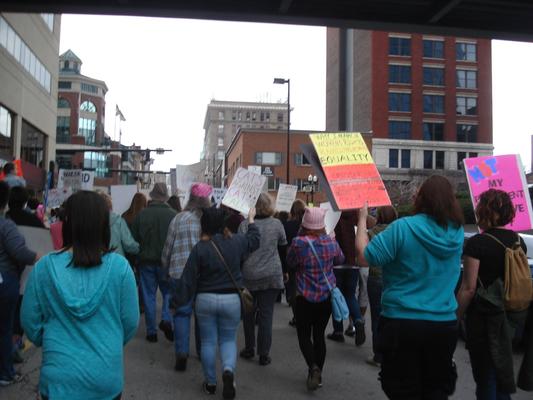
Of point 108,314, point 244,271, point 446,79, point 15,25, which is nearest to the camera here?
point 108,314

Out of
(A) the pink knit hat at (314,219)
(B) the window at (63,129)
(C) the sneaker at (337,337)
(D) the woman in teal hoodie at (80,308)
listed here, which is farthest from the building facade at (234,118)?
(D) the woman in teal hoodie at (80,308)

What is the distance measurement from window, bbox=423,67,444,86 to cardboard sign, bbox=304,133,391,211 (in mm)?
69725

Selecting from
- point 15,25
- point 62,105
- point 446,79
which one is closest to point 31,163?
point 15,25

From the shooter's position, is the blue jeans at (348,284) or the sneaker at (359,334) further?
the blue jeans at (348,284)

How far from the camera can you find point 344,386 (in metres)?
5.60

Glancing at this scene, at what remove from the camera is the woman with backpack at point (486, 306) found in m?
3.78

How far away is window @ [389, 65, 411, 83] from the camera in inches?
2736

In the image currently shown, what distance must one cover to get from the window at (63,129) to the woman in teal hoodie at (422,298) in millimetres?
90365

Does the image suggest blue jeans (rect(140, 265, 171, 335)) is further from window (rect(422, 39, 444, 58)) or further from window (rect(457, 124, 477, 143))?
window (rect(457, 124, 477, 143))

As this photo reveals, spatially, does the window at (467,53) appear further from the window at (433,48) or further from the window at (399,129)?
the window at (399,129)

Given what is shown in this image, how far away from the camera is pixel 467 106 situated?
70.9m

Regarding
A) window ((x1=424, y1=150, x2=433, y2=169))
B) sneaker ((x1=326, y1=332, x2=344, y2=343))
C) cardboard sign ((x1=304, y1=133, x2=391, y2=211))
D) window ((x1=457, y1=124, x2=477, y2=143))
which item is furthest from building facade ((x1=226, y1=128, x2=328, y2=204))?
cardboard sign ((x1=304, y1=133, x2=391, y2=211))

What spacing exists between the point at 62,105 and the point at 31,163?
63.8m

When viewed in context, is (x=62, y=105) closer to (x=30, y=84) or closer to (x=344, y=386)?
(x=30, y=84)
